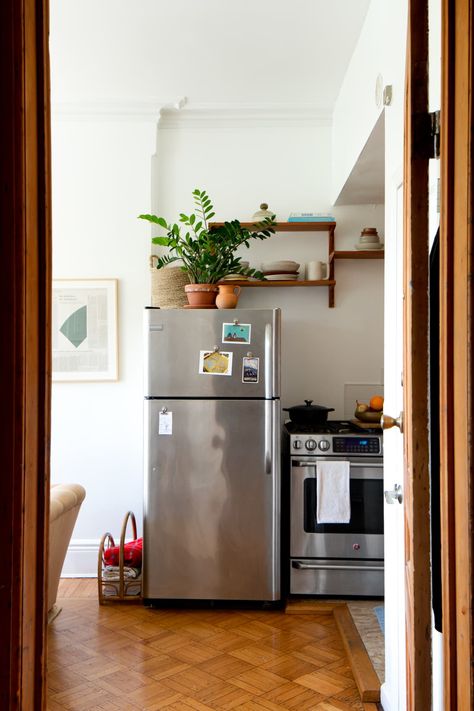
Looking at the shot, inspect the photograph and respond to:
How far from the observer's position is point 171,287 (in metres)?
4.29

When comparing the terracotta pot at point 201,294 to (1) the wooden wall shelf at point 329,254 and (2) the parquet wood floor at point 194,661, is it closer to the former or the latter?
(1) the wooden wall shelf at point 329,254

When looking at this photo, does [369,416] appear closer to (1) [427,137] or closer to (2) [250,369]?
(2) [250,369]

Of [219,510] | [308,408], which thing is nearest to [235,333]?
[308,408]

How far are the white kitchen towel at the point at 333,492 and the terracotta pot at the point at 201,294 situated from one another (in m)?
1.07

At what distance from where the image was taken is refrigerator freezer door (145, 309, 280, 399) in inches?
154

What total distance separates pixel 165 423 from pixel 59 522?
2.52ft

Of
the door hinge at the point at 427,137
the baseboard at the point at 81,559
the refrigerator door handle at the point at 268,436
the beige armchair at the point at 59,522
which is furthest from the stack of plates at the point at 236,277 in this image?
the door hinge at the point at 427,137

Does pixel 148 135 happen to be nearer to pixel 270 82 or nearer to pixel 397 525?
pixel 270 82

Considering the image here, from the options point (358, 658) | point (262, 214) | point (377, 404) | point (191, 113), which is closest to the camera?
point (358, 658)

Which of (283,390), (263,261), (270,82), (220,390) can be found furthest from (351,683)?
(270,82)

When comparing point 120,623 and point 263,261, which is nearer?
point 120,623

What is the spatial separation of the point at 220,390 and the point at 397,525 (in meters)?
1.63

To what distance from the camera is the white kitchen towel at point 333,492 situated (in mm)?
3938

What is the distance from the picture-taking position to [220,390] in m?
3.91
